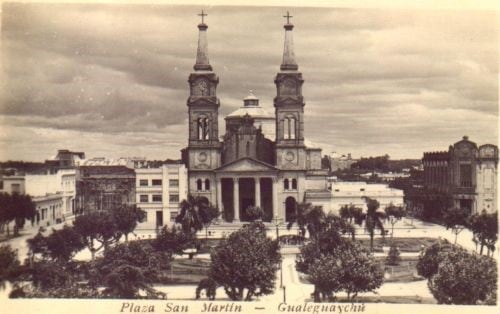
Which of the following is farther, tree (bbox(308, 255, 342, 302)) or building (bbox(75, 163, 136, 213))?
building (bbox(75, 163, 136, 213))

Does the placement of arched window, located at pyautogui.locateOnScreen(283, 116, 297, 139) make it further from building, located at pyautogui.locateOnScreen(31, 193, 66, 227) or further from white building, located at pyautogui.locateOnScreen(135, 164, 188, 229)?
building, located at pyautogui.locateOnScreen(31, 193, 66, 227)

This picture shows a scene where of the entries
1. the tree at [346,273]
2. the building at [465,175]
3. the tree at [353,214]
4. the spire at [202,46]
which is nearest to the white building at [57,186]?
the spire at [202,46]

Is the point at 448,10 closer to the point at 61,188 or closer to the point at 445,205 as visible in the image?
the point at 445,205

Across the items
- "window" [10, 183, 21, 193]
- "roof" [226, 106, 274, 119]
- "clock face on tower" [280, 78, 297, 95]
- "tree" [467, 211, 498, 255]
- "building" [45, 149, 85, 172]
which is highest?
"clock face on tower" [280, 78, 297, 95]

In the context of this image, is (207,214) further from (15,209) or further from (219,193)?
(15,209)

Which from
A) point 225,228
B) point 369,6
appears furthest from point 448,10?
point 225,228

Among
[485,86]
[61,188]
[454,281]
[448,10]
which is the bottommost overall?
[454,281]

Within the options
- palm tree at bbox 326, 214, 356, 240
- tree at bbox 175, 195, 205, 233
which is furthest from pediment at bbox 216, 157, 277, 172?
palm tree at bbox 326, 214, 356, 240
